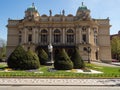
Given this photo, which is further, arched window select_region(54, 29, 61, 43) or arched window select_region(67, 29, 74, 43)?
arched window select_region(54, 29, 61, 43)

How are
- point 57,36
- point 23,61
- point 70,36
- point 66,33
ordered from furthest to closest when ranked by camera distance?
point 57,36
point 70,36
point 66,33
point 23,61

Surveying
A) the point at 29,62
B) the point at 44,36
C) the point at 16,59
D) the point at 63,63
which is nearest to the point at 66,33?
the point at 44,36

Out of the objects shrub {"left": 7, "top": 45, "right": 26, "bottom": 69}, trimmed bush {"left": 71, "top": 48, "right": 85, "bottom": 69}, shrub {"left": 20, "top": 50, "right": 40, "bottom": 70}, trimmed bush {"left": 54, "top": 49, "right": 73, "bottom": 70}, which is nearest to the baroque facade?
trimmed bush {"left": 71, "top": 48, "right": 85, "bottom": 69}

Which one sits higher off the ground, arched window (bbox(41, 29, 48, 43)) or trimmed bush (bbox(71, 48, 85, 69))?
arched window (bbox(41, 29, 48, 43))

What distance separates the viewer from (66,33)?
61219mm

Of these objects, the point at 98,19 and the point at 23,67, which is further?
the point at 98,19

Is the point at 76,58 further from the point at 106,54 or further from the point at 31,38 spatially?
the point at 106,54

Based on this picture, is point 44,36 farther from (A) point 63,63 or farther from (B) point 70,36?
(A) point 63,63

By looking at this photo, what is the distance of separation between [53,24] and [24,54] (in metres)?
32.2

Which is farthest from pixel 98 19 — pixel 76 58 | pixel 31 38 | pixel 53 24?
pixel 76 58

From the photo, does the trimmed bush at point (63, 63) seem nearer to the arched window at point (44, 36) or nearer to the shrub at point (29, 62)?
the shrub at point (29, 62)

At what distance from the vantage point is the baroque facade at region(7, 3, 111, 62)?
59.5 metres

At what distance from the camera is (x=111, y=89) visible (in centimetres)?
1373

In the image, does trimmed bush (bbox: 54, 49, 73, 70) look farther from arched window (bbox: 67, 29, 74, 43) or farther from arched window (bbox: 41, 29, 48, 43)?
arched window (bbox: 41, 29, 48, 43)
